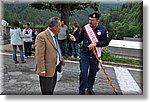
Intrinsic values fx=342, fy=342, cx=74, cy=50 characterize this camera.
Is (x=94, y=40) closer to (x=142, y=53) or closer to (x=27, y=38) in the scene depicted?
(x=142, y=53)

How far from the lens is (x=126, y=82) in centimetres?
396

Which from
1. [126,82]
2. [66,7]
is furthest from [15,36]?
[126,82]

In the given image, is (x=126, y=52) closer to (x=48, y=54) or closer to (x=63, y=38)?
(x=63, y=38)

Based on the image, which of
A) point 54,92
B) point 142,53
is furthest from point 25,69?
point 142,53

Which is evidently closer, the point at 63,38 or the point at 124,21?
the point at 124,21

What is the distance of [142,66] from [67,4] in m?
1.08

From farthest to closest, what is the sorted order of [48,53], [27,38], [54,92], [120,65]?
[27,38] → [120,65] → [54,92] → [48,53]

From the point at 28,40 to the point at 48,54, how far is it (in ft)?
3.61

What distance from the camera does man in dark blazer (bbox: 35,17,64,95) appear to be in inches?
128

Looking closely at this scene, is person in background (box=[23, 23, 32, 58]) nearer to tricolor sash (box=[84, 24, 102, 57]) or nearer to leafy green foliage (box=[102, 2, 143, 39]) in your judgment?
→ tricolor sash (box=[84, 24, 102, 57])

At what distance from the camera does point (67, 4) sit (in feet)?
12.7

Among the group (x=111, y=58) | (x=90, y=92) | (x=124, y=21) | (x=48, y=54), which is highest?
(x=124, y=21)

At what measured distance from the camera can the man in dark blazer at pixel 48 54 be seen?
128 inches

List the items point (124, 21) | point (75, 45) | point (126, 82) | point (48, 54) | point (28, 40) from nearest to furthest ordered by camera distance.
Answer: point (48, 54) → point (124, 21) → point (126, 82) → point (75, 45) → point (28, 40)
